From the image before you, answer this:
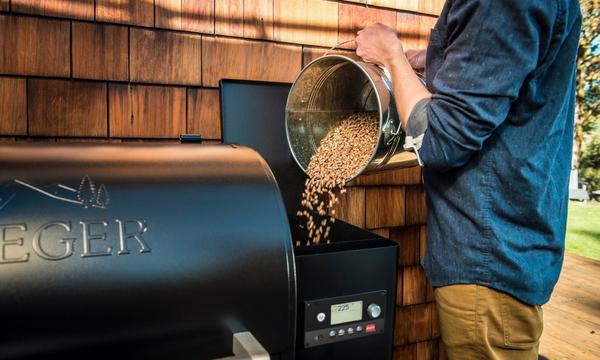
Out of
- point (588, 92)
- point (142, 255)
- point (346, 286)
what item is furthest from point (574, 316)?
point (142, 255)

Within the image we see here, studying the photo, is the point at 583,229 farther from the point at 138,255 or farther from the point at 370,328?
the point at 138,255

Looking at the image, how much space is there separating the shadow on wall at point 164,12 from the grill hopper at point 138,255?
0.69 meters

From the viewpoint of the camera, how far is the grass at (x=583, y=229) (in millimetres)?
5285

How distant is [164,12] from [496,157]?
1092 millimetres

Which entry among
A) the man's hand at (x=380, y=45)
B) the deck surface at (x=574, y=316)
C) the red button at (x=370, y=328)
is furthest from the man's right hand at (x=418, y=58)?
the deck surface at (x=574, y=316)

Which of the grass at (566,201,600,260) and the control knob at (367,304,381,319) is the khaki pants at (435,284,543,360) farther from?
the grass at (566,201,600,260)

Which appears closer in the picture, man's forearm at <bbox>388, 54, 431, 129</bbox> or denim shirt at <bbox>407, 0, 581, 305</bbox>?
denim shirt at <bbox>407, 0, 581, 305</bbox>

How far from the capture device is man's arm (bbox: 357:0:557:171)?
2.99ft

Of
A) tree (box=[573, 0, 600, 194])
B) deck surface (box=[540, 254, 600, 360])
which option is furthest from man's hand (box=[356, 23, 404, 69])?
tree (box=[573, 0, 600, 194])

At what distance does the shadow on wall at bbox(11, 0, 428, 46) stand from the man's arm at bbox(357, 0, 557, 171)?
2.43 feet

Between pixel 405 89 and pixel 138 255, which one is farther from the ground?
pixel 405 89

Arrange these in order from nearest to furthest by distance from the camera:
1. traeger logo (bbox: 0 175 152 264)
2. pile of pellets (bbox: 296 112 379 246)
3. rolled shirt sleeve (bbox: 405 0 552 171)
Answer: traeger logo (bbox: 0 175 152 264), rolled shirt sleeve (bbox: 405 0 552 171), pile of pellets (bbox: 296 112 379 246)

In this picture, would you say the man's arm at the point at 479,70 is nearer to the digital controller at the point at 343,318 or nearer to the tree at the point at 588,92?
the digital controller at the point at 343,318

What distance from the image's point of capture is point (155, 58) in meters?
1.47
